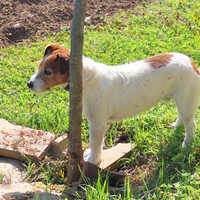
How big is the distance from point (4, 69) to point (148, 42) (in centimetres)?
306

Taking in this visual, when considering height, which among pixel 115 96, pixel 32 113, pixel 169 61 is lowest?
pixel 32 113

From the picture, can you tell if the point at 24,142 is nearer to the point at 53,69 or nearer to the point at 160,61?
the point at 53,69

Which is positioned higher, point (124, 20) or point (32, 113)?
point (124, 20)

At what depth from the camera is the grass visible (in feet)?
13.8

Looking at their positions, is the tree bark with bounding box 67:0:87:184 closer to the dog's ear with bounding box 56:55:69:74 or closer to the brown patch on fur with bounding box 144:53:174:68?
the dog's ear with bounding box 56:55:69:74

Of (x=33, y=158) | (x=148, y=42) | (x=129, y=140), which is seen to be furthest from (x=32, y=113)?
(x=148, y=42)

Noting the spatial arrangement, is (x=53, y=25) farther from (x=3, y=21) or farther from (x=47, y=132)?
(x=47, y=132)

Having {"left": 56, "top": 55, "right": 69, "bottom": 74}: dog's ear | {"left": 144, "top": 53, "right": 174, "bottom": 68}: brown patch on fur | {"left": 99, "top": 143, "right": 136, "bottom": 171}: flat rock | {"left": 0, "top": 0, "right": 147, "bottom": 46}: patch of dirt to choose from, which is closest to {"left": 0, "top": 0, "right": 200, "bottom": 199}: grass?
{"left": 99, "top": 143, "right": 136, "bottom": 171}: flat rock

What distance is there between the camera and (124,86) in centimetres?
467

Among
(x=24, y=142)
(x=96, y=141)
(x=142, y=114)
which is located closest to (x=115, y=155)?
(x=96, y=141)

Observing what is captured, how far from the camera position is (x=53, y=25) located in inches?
364

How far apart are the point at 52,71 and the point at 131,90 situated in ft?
3.26

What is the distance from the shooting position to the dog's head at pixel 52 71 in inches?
171

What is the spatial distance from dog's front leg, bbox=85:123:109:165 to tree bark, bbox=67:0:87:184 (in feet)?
1.28
